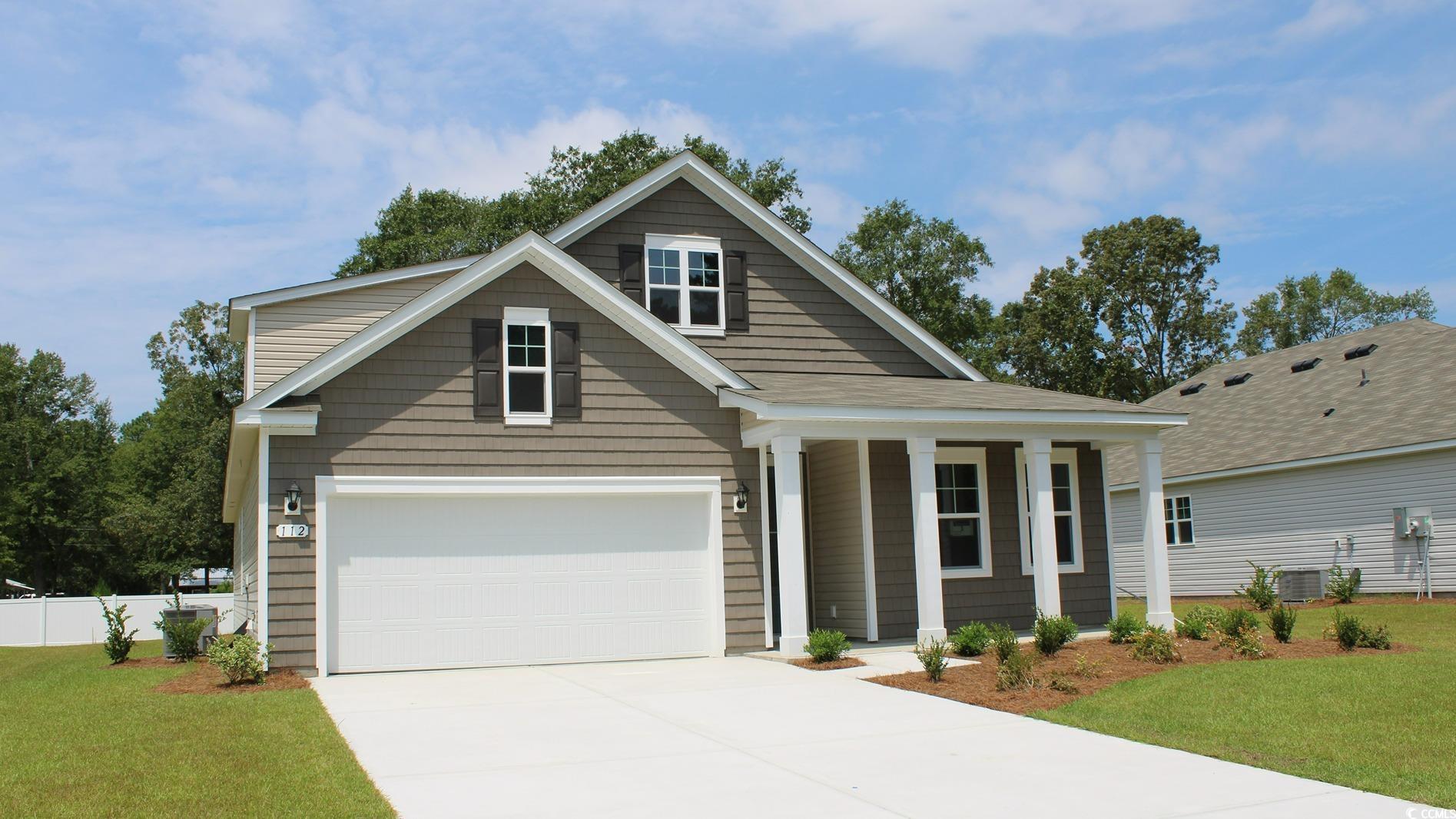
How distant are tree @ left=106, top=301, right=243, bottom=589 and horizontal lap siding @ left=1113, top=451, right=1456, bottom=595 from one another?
3324 cm

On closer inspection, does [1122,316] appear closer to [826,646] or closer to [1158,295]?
[1158,295]

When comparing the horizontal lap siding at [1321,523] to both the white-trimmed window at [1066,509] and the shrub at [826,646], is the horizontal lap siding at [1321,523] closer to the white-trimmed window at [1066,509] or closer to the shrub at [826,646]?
the white-trimmed window at [1066,509]

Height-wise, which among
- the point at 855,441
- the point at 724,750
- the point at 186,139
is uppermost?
the point at 186,139

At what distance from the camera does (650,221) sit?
1734 cm

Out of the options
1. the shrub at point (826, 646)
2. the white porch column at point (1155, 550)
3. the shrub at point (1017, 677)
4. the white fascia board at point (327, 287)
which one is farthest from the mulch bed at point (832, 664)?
the white fascia board at point (327, 287)

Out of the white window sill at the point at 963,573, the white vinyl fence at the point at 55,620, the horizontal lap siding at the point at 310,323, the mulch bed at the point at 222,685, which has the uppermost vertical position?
the horizontal lap siding at the point at 310,323

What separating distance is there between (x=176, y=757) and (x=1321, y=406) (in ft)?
79.4

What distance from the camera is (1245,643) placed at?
12133mm

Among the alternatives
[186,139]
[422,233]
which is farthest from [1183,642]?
[422,233]

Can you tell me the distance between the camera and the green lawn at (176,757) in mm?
6477

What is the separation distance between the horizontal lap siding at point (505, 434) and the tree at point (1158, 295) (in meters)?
35.1

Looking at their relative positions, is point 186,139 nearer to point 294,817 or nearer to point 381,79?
point 381,79

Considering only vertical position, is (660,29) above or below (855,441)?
above

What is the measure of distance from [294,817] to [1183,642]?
10.8 meters
